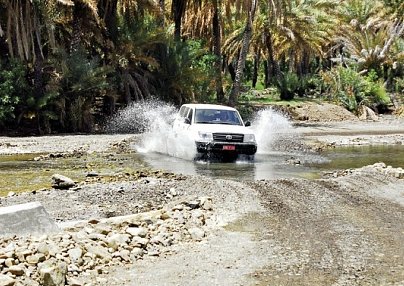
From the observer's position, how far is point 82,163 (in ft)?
61.4

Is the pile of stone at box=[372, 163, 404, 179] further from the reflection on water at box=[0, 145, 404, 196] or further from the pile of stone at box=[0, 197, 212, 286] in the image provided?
the pile of stone at box=[0, 197, 212, 286]

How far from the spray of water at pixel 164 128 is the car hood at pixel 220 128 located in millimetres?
505

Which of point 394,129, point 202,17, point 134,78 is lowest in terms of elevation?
point 394,129

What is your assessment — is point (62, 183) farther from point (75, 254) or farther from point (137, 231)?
point (75, 254)

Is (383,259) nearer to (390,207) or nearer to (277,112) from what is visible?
(390,207)

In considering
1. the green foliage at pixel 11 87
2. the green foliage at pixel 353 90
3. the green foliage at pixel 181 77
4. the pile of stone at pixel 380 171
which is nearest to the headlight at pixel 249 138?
the pile of stone at pixel 380 171

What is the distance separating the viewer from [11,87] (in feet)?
90.1

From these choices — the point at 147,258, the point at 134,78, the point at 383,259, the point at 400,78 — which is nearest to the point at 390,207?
the point at 383,259

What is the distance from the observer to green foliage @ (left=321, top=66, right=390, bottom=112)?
42531mm

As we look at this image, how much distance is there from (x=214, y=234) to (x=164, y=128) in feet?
46.4

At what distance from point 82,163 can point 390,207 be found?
395 inches

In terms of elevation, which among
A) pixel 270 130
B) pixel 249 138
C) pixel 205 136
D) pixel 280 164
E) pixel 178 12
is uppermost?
pixel 178 12

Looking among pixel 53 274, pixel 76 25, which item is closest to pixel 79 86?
pixel 76 25

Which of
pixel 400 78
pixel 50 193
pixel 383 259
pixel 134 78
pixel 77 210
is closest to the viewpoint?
pixel 383 259
